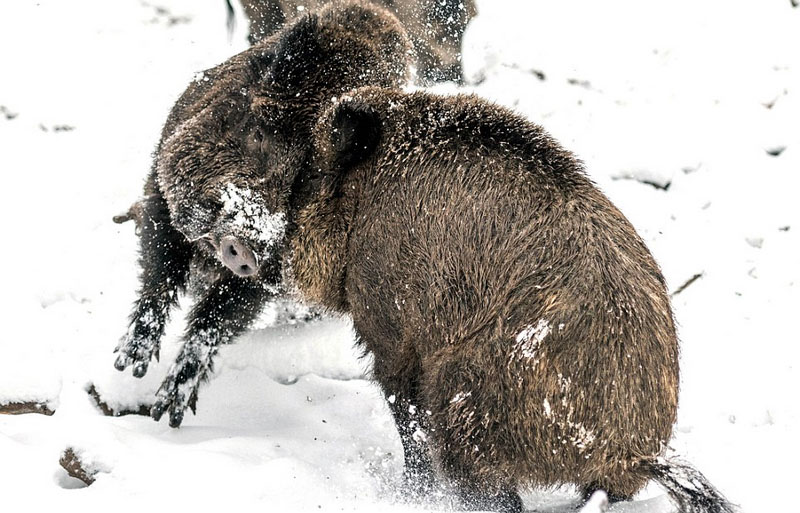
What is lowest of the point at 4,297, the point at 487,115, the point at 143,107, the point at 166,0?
the point at 4,297

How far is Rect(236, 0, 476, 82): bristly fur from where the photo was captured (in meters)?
6.45

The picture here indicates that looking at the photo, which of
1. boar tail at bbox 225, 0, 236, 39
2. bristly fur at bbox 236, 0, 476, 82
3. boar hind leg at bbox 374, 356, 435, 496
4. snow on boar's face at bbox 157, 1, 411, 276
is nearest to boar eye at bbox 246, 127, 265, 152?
snow on boar's face at bbox 157, 1, 411, 276

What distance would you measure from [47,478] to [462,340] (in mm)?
1734

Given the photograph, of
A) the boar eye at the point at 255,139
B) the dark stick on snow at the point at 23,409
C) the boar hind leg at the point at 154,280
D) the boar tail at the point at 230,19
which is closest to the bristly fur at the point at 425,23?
the boar tail at the point at 230,19

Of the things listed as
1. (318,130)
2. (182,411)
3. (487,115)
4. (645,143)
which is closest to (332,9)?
(318,130)

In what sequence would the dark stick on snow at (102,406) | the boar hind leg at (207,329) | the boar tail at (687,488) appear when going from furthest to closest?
the dark stick on snow at (102,406)
the boar hind leg at (207,329)
the boar tail at (687,488)

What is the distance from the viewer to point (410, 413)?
3.70m

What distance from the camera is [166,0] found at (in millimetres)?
7418

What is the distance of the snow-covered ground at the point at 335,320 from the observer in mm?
3635

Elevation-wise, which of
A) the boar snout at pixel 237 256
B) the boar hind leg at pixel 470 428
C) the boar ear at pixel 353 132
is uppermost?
the boar ear at pixel 353 132

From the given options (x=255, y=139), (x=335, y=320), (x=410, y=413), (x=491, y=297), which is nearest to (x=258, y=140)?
(x=255, y=139)

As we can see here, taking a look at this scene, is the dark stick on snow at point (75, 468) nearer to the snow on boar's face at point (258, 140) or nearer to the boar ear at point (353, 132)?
the snow on boar's face at point (258, 140)

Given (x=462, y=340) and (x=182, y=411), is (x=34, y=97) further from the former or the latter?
(x=462, y=340)

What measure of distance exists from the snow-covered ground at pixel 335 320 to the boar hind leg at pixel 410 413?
15 cm
